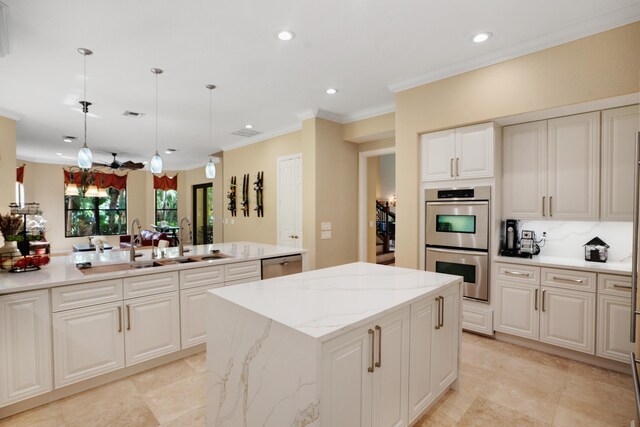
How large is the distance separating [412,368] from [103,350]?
7.75 ft

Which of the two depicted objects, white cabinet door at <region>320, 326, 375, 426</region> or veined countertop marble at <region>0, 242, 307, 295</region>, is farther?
veined countertop marble at <region>0, 242, 307, 295</region>

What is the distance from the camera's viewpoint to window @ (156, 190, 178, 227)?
1024cm

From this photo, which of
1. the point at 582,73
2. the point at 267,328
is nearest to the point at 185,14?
the point at 267,328

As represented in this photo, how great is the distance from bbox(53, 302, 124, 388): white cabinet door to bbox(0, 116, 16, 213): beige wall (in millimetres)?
3323

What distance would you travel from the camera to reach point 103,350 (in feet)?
Answer: 8.11

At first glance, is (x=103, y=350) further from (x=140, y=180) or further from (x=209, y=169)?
(x=140, y=180)

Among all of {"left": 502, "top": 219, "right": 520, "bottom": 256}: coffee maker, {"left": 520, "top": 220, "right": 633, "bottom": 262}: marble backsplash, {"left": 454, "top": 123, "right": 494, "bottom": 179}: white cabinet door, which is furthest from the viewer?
{"left": 502, "top": 219, "right": 520, "bottom": 256}: coffee maker


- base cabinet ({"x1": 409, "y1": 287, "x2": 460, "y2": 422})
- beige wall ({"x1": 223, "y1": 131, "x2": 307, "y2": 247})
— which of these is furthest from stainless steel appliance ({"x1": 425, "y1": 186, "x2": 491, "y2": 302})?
beige wall ({"x1": 223, "y1": 131, "x2": 307, "y2": 247})

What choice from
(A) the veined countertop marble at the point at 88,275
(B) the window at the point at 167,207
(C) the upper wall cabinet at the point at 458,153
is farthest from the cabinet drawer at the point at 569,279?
(B) the window at the point at 167,207

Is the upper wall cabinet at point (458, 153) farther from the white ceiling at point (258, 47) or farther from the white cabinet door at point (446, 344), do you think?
the white cabinet door at point (446, 344)

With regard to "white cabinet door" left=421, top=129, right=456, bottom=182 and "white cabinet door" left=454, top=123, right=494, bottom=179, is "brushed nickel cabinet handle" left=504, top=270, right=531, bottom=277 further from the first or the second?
"white cabinet door" left=421, top=129, right=456, bottom=182

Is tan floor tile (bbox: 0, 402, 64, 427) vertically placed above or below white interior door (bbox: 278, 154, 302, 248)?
below

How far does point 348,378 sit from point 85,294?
218cm

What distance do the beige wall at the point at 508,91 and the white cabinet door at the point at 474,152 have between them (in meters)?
0.12
